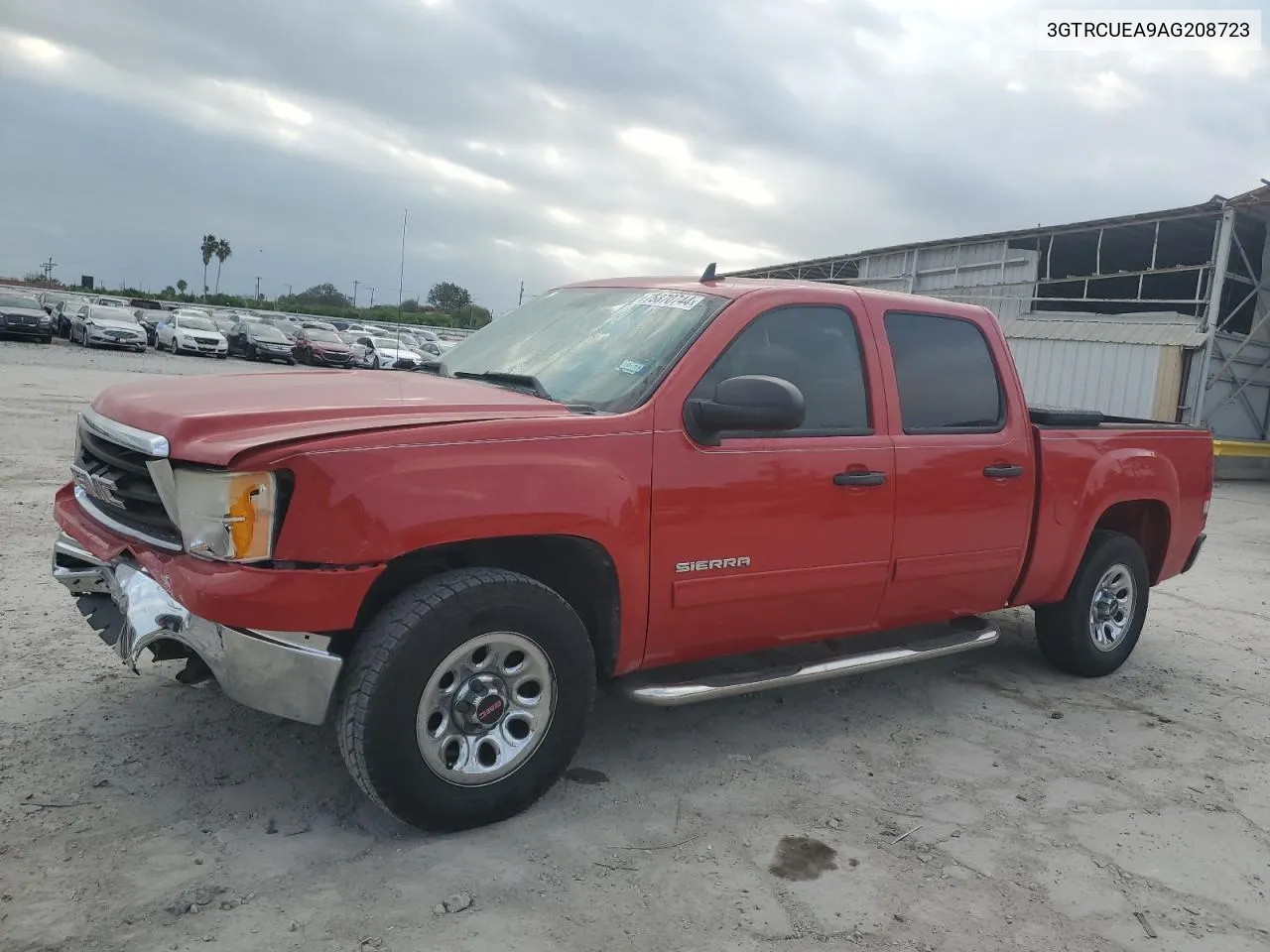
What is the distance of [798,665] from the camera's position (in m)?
3.96

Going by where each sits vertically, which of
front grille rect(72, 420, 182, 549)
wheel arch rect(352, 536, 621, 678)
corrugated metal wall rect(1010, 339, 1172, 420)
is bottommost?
wheel arch rect(352, 536, 621, 678)

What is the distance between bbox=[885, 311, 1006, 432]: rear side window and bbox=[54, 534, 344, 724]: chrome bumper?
2.60 m

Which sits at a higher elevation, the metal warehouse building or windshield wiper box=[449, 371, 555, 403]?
the metal warehouse building

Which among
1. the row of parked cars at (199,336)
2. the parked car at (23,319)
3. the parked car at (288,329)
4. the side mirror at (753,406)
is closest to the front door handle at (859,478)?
the side mirror at (753,406)

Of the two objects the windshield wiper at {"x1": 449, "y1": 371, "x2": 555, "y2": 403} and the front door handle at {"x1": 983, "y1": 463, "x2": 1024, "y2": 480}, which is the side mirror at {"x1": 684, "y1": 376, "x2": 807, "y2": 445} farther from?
the front door handle at {"x1": 983, "y1": 463, "x2": 1024, "y2": 480}

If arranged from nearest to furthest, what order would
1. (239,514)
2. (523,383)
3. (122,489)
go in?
(239,514) → (122,489) → (523,383)

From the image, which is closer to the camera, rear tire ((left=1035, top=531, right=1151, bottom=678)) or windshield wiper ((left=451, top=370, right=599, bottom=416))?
windshield wiper ((left=451, top=370, right=599, bottom=416))

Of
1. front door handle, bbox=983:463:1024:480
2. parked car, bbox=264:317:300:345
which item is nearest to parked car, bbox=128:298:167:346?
parked car, bbox=264:317:300:345

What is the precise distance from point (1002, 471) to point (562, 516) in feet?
7.69

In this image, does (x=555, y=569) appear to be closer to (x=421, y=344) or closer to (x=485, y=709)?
(x=485, y=709)

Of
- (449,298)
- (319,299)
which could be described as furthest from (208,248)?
(449,298)

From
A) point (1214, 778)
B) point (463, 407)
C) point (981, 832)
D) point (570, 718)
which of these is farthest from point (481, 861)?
point (1214, 778)

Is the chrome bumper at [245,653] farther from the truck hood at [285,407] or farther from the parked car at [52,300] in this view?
the parked car at [52,300]

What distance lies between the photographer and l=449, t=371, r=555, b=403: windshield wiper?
378 centimetres
